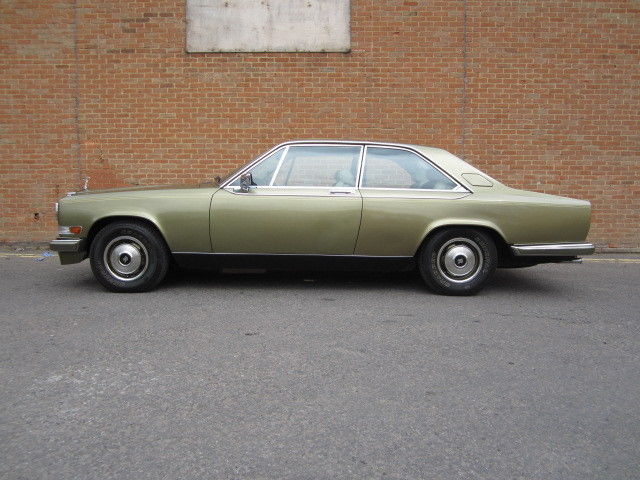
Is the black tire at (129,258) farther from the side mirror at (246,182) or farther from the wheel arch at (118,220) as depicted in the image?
the side mirror at (246,182)

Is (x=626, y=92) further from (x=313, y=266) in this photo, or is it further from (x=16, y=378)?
A: (x=16, y=378)

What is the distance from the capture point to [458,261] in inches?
233

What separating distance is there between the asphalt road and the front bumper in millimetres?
346

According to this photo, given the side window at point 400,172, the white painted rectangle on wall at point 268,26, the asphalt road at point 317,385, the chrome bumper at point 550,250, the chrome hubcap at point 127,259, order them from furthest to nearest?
the white painted rectangle on wall at point 268,26 → the side window at point 400,172 → the chrome hubcap at point 127,259 → the chrome bumper at point 550,250 → the asphalt road at point 317,385

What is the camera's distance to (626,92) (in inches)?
360

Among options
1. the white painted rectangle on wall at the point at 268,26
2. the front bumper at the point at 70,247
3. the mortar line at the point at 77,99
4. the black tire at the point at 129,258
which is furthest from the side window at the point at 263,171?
the mortar line at the point at 77,99

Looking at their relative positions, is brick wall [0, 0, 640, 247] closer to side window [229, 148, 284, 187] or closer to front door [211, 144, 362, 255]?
side window [229, 148, 284, 187]

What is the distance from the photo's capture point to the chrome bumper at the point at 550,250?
5.82 m

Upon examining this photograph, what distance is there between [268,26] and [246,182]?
160 inches

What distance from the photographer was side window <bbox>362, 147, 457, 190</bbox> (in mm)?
6039

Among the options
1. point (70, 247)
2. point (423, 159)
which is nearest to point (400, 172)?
point (423, 159)

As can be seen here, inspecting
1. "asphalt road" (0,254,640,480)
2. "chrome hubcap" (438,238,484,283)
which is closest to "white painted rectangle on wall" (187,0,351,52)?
"chrome hubcap" (438,238,484,283)

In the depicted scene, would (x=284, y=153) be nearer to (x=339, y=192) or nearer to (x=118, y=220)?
(x=339, y=192)

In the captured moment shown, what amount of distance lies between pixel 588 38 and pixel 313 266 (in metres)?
5.87
